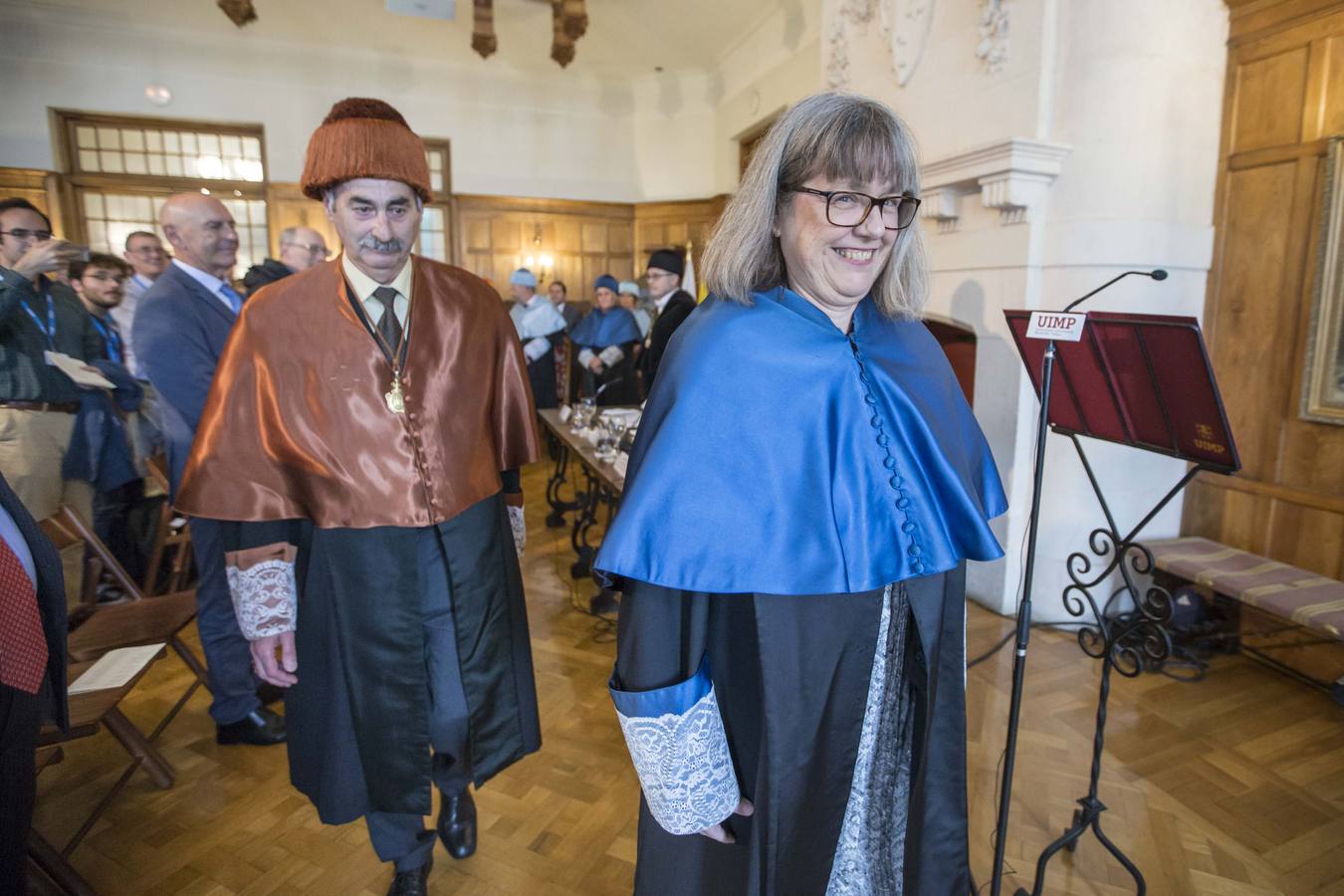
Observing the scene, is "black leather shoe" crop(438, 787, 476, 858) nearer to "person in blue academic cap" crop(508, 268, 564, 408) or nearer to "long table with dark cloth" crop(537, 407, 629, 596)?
"long table with dark cloth" crop(537, 407, 629, 596)

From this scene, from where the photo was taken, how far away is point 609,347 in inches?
275

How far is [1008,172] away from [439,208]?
8.79 meters

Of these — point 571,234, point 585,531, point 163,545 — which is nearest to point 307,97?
point 571,234

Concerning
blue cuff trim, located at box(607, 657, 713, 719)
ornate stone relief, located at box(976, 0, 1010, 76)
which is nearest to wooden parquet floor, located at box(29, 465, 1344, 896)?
blue cuff trim, located at box(607, 657, 713, 719)

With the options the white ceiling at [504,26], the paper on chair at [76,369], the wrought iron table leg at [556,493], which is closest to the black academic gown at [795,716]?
the paper on chair at [76,369]

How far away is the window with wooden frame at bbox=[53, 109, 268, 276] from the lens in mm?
8602

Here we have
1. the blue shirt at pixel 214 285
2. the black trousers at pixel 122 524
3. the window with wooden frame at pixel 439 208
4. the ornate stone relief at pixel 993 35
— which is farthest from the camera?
the window with wooden frame at pixel 439 208

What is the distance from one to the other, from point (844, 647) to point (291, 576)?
1.27 metres

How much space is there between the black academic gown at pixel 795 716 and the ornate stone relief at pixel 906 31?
367 cm

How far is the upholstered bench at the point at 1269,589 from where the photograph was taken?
2576mm

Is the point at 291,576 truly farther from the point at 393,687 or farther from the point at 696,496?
the point at 696,496

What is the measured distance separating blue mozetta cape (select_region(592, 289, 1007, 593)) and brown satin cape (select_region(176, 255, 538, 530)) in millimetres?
728

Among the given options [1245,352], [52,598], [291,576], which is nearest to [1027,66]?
[1245,352]

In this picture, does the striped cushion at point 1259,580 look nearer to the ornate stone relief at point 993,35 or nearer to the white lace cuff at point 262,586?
the ornate stone relief at point 993,35
